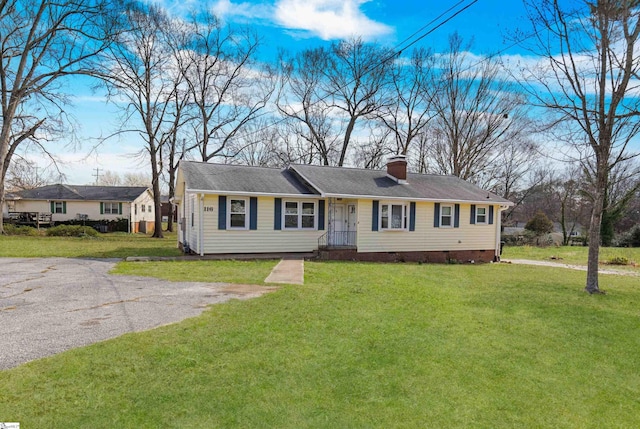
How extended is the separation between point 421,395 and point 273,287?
5.18 metres

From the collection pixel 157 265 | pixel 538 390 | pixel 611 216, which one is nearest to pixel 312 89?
pixel 157 265

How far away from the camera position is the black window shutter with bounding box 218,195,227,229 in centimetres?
1401

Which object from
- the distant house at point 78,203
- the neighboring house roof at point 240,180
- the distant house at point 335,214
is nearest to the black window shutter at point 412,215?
the distant house at point 335,214

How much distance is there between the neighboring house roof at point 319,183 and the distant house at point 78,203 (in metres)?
21.2

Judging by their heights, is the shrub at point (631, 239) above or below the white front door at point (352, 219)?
below

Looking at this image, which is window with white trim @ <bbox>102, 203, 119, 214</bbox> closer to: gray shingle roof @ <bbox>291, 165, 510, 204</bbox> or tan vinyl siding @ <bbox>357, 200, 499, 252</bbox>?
gray shingle roof @ <bbox>291, 165, 510, 204</bbox>

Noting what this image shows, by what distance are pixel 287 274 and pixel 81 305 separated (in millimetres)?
4944

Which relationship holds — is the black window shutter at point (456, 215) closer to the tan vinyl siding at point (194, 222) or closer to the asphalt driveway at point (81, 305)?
the tan vinyl siding at point (194, 222)

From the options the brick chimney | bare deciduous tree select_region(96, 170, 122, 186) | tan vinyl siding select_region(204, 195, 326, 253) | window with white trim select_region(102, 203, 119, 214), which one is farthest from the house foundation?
bare deciduous tree select_region(96, 170, 122, 186)

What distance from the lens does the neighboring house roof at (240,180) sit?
14039mm

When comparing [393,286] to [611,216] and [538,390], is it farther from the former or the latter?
[611,216]

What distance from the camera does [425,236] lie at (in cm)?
1712

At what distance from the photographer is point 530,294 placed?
29.8 feet

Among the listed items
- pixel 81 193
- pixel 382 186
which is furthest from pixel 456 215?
pixel 81 193
